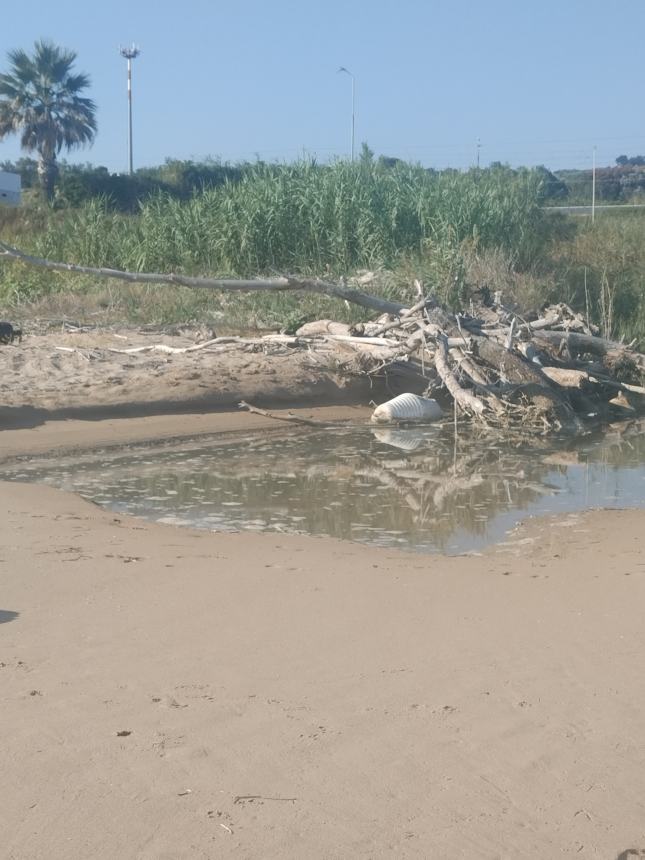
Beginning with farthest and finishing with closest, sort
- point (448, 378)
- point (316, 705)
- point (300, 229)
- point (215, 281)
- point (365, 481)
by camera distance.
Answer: point (300, 229)
point (448, 378)
point (215, 281)
point (365, 481)
point (316, 705)

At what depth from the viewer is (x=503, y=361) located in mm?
11258

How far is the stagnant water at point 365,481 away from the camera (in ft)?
22.5

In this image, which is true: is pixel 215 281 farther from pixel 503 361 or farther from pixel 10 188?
pixel 10 188

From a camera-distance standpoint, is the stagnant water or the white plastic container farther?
the white plastic container

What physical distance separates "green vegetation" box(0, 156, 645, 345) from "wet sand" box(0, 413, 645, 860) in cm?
895

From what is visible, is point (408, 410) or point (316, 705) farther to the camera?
point (408, 410)

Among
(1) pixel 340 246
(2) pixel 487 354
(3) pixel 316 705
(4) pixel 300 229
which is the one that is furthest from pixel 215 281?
(4) pixel 300 229

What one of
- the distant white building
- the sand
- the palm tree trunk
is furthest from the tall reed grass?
the palm tree trunk

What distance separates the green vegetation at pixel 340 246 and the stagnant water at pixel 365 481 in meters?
3.95

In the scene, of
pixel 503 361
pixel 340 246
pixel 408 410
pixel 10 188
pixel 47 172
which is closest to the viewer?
pixel 408 410

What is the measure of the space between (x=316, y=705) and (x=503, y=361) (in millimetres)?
8233

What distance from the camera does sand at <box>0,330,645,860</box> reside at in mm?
2717

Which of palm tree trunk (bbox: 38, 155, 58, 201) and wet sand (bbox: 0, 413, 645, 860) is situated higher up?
palm tree trunk (bbox: 38, 155, 58, 201)

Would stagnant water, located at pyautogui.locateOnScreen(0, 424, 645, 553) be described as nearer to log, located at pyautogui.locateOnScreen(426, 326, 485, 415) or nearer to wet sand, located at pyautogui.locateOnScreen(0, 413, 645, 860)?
log, located at pyautogui.locateOnScreen(426, 326, 485, 415)
